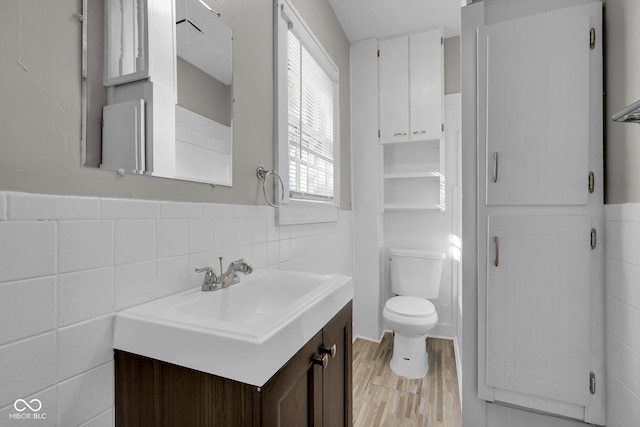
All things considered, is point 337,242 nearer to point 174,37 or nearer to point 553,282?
point 553,282

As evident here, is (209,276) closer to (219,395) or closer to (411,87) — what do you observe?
(219,395)

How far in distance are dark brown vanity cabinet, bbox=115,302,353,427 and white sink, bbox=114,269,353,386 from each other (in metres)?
0.03

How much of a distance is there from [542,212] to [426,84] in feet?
5.83

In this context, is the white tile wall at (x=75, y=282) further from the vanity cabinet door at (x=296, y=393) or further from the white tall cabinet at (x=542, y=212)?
the white tall cabinet at (x=542, y=212)

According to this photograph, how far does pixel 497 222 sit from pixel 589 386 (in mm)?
804

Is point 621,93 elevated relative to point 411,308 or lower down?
elevated

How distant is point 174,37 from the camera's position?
102 centimetres

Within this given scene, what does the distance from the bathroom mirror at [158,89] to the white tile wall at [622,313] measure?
5.08ft

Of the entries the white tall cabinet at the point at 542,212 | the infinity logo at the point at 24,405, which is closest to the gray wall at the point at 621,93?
the white tall cabinet at the point at 542,212

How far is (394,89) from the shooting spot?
284 centimetres

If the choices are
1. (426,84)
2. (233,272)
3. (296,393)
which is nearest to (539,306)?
(296,393)

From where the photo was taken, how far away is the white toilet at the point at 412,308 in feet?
7.18

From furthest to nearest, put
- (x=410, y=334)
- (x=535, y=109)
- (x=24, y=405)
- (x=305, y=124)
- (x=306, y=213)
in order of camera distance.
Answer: (x=410, y=334) < (x=305, y=124) < (x=306, y=213) < (x=535, y=109) < (x=24, y=405)

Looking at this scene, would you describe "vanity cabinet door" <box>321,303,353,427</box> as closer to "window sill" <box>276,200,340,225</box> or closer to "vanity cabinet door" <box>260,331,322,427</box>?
"vanity cabinet door" <box>260,331,322,427</box>
